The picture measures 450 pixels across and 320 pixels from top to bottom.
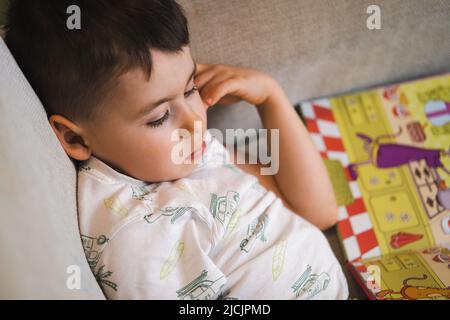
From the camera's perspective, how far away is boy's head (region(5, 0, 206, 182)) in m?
0.58

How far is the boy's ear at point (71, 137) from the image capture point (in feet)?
2.10

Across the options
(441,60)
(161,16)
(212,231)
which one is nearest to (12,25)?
(161,16)

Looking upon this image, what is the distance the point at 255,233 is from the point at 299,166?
222 mm

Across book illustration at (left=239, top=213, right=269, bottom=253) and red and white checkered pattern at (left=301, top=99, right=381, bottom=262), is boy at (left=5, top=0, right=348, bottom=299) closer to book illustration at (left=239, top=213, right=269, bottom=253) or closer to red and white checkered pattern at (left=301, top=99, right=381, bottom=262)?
book illustration at (left=239, top=213, right=269, bottom=253)

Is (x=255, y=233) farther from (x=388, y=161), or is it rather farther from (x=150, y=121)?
(x=388, y=161)

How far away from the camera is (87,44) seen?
572 mm

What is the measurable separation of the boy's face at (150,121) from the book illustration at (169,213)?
8 cm

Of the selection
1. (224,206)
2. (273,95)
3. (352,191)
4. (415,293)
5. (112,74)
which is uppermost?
(112,74)

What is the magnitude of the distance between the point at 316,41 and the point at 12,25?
606mm

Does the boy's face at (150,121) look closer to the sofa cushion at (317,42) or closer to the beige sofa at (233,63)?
the beige sofa at (233,63)

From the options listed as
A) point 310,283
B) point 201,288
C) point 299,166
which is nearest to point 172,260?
point 201,288

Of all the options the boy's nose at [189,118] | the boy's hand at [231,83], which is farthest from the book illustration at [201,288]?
the boy's hand at [231,83]
